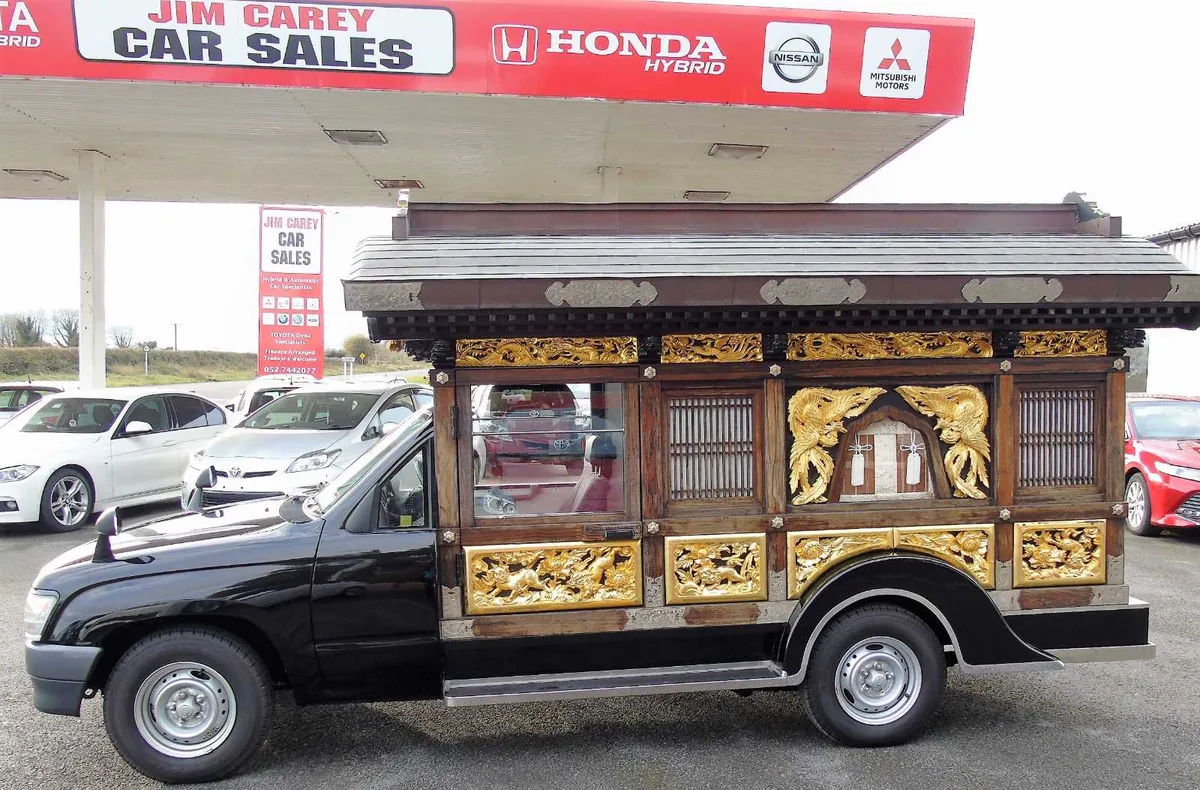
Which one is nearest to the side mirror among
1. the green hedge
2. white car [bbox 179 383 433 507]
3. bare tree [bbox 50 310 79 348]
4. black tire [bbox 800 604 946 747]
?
white car [bbox 179 383 433 507]

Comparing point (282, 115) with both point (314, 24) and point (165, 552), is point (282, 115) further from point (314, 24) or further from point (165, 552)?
point (165, 552)

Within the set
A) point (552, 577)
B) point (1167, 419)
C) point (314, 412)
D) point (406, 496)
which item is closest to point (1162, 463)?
point (1167, 419)

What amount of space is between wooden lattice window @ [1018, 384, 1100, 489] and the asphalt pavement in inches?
51.8

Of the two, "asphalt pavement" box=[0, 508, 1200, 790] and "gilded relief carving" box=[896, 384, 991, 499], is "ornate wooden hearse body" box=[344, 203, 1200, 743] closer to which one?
"gilded relief carving" box=[896, 384, 991, 499]

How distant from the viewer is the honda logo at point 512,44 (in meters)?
9.22

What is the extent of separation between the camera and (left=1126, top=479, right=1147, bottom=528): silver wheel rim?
A: 370 inches

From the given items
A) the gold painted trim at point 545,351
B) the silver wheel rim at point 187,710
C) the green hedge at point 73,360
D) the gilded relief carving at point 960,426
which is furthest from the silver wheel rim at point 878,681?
the green hedge at point 73,360

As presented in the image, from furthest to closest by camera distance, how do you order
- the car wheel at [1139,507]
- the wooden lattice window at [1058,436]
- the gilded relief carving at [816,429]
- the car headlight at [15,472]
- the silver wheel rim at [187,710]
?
the car wheel at [1139,507], the car headlight at [15,472], the wooden lattice window at [1058,436], the gilded relief carving at [816,429], the silver wheel rim at [187,710]

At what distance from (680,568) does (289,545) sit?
1899mm

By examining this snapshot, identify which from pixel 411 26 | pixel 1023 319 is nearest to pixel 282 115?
pixel 411 26

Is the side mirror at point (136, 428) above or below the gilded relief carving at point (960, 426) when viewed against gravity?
below

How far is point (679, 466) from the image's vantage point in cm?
427

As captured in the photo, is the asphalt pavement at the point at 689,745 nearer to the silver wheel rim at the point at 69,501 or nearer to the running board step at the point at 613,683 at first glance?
the running board step at the point at 613,683

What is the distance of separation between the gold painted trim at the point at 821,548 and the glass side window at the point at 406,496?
1.88 metres
